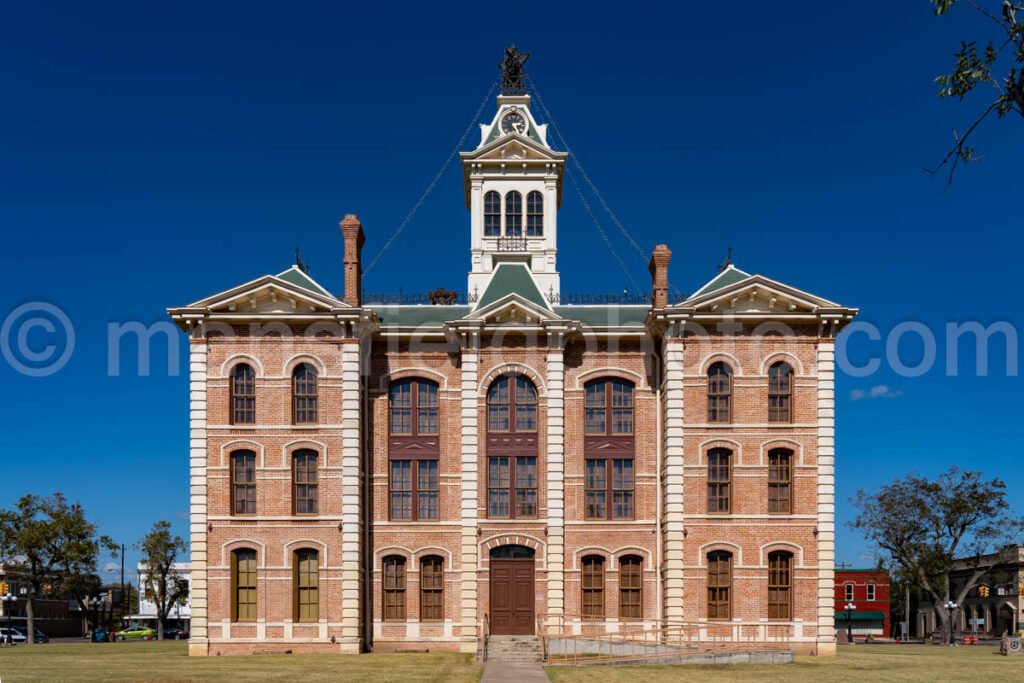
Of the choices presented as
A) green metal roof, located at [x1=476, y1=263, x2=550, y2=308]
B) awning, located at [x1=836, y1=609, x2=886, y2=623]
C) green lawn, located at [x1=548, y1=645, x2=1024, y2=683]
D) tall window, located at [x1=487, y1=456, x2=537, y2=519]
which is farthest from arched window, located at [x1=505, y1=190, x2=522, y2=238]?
awning, located at [x1=836, y1=609, x2=886, y2=623]

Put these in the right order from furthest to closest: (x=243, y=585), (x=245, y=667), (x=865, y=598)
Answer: (x=865, y=598) < (x=243, y=585) < (x=245, y=667)

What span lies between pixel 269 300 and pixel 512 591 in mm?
13682

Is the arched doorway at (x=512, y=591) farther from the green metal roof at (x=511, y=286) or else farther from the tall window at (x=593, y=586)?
the green metal roof at (x=511, y=286)

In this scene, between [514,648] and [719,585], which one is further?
[719,585]

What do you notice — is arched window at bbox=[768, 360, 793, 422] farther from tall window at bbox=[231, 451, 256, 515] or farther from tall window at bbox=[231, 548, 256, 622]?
tall window at bbox=[231, 548, 256, 622]

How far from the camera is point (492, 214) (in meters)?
44.2

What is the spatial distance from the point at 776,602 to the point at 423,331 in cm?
1589

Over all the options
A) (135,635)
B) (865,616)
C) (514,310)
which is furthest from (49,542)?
(865,616)

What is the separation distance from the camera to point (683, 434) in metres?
36.2

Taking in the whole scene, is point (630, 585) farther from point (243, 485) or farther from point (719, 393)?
point (243, 485)

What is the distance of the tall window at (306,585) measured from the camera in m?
36.2

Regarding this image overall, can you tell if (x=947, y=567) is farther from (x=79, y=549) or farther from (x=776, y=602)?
(x=79, y=549)

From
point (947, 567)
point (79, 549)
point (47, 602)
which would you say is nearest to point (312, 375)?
point (79, 549)

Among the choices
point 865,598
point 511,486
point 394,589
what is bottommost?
point 865,598
